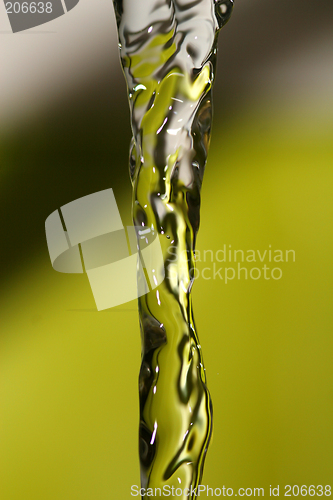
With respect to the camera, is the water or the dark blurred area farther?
the dark blurred area

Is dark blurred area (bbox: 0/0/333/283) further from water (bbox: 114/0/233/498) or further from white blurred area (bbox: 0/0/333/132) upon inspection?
water (bbox: 114/0/233/498)

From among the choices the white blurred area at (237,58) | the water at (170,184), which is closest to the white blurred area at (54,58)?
the white blurred area at (237,58)

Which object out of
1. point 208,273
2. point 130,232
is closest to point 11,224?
point 130,232

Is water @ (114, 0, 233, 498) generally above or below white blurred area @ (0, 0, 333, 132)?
below

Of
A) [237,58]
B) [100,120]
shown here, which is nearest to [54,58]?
[100,120]

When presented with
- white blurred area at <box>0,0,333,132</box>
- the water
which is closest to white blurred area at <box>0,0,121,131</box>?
white blurred area at <box>0,0,333,132</box>

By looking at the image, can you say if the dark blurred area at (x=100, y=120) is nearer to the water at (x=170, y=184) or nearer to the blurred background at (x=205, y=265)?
the blurred background at (x=205, y=265)

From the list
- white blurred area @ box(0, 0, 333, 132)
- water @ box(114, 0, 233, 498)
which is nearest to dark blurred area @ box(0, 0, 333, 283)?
white blurred area @ box(0, 0, 333, 132)
